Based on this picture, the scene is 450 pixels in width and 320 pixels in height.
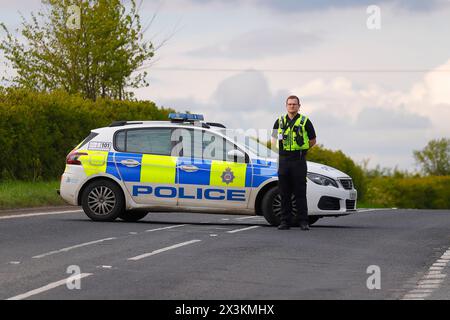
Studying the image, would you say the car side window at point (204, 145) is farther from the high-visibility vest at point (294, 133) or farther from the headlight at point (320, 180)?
the high-visibility vest at point (294, 133)

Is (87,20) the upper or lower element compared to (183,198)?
upper

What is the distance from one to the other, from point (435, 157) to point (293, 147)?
122 metres

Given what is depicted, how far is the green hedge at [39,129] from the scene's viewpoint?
27.3m

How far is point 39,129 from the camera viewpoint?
28.3m

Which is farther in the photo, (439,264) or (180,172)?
(180,172)

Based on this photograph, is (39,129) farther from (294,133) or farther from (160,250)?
(160,250)

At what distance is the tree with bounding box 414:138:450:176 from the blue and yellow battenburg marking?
11927cm

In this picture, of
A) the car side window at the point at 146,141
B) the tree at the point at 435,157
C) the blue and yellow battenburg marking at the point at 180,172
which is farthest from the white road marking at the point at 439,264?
the tree at the point at 435,157

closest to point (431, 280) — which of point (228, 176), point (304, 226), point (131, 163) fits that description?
point (304, 226)

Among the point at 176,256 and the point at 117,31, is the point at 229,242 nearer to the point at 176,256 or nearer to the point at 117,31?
the point at 176,256

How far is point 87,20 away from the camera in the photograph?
3741 centimetres

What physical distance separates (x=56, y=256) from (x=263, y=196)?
222 inches
